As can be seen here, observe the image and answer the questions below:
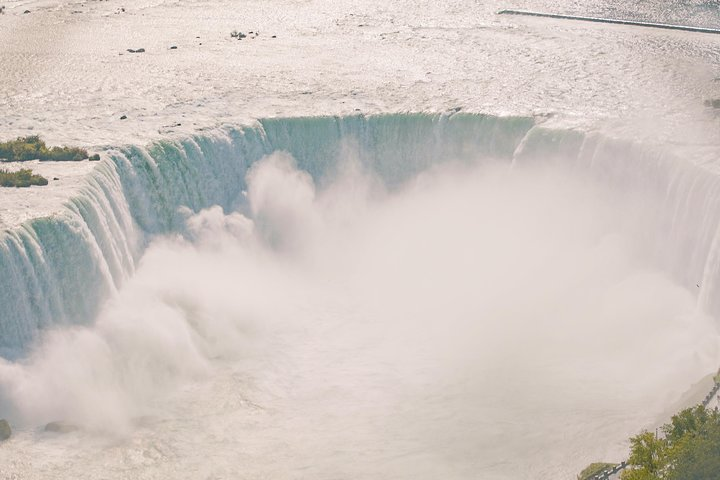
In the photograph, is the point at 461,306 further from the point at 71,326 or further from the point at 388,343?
the point at 71,326

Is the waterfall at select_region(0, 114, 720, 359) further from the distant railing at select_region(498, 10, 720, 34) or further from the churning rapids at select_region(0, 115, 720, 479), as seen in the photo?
the distant railing at select_region(498, 10, 720, 34)

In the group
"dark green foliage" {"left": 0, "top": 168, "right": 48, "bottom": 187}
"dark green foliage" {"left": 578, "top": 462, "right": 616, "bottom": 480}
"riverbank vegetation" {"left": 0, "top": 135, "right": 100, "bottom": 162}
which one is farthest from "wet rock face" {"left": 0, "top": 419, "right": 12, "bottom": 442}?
"dark green foliage" {"left": 578, "top": 462, "right": 616, "bottom": 480}

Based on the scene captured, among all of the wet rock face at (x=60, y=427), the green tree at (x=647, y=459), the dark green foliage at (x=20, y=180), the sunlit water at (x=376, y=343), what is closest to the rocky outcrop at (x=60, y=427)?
the wet rock face at (x=60, y=427)

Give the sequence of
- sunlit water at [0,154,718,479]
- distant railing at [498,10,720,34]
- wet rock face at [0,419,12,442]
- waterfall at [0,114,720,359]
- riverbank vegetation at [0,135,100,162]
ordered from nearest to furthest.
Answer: wet rock face at [0,419,12,442]
sunlit water at [0,154,718,479]
waterfall at [0,114,720,359]
riverbank vegetation at [0,135,100,162]
distant railing at [498,10,720,34]

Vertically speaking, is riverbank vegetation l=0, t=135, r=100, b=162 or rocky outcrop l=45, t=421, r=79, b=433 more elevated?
riverbank vegetation l=0, t=135, r=100, b=162

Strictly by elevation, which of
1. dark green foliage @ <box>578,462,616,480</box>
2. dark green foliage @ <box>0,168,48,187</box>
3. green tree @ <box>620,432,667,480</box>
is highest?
dark green foliage @ <box>0,168,48,187</box>

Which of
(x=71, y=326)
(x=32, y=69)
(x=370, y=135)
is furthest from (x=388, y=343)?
(x=32, y=69)
